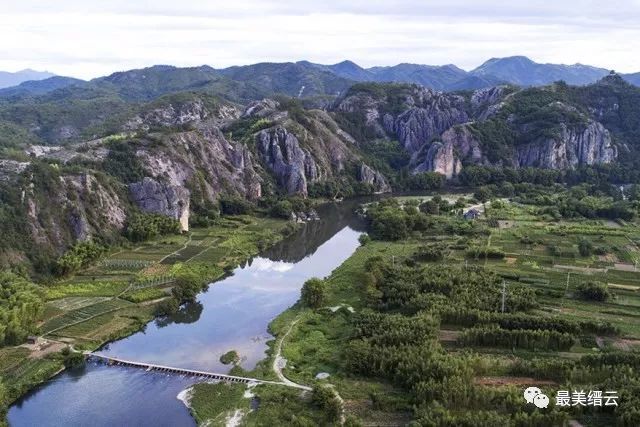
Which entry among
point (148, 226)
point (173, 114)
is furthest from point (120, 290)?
point (173, 114)

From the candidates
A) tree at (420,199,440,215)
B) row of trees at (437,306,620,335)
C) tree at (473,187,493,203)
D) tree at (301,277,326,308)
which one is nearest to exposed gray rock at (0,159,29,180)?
tree at (301,277,326,308)

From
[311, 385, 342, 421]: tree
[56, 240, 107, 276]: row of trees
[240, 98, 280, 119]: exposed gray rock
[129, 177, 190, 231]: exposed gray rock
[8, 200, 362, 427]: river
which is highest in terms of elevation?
[240, 98, 280, 119]: exposed gray rock

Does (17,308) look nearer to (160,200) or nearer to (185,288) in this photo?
(185,288)

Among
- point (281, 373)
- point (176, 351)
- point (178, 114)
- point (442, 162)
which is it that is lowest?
point (176, 351)

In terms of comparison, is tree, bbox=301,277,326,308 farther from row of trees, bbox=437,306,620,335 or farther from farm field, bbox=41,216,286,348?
farm field, bbox=41,216,286,348

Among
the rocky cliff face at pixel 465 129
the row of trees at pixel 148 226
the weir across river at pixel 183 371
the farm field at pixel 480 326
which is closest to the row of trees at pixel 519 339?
the farm field at pixel 480 326

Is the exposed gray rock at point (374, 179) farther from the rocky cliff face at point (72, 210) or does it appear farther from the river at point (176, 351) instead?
the rocky cliff face at point (72, 210)
